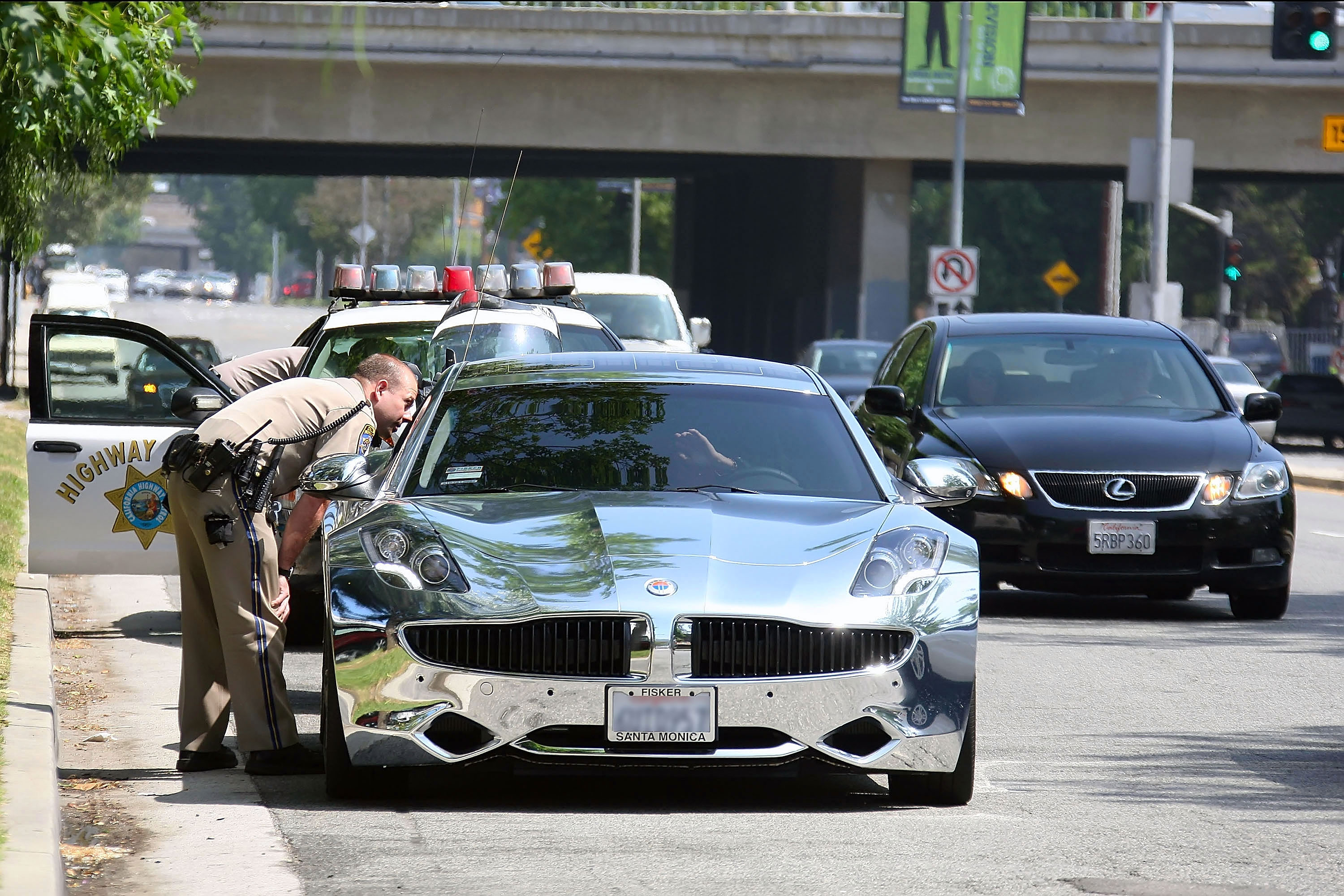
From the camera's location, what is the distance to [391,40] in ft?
114

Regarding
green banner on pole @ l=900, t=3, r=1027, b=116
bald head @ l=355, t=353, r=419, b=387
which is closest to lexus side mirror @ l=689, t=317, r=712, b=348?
bald head @ l=355, t=353, r=419, b=387

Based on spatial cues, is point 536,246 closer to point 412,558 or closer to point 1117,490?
point 1117,490

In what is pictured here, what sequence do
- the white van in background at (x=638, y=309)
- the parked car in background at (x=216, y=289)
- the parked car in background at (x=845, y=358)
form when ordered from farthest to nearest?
the parked car in background at (x=216, y=289) → the parked car in background at (x=845, y=358) → the white van in background at (x=638, y=309)

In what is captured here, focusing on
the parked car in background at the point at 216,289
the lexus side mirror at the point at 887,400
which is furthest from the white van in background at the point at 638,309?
the parked car in background at the point at 216,289

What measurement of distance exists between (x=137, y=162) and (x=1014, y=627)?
3693cm

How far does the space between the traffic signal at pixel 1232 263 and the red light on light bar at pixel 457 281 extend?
2578 centimetres

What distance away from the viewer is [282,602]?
289 inches

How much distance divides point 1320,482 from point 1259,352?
3131cm

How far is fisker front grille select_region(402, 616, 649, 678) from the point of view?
6180mm

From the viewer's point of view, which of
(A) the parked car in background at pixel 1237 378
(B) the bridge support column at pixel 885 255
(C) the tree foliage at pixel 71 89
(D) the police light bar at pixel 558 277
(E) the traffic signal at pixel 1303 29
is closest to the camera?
(C) the tree foliage at pixel 71 89

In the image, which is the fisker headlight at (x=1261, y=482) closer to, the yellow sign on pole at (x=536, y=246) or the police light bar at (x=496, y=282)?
the police light bar at (x=496, y=282)

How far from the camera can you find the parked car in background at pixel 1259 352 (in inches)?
2229

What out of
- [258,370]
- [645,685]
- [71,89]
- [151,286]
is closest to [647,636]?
[645,685]

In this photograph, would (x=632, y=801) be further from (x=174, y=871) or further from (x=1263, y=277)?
(x=1263, y=277)
